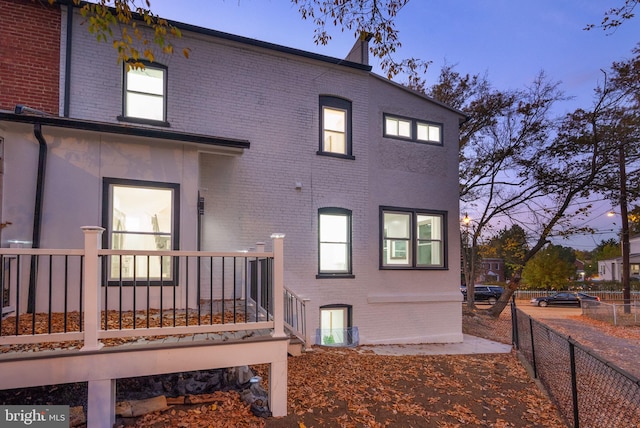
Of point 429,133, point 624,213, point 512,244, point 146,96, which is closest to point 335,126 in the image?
point 429,133

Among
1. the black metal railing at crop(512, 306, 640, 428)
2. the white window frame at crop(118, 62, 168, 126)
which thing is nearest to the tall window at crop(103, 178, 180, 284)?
the white window frame at crop(118, 62, 168, 126)

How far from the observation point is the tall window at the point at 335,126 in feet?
33.1

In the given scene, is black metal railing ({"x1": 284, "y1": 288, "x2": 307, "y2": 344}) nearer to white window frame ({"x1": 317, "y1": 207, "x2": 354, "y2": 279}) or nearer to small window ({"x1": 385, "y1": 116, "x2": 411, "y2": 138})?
white window frame ({"x1": 317, "y1": 207, "x2": 354, "y2": 279})

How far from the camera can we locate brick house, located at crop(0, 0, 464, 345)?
→ 21.5 ft

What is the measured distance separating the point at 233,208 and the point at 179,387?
4.60 m

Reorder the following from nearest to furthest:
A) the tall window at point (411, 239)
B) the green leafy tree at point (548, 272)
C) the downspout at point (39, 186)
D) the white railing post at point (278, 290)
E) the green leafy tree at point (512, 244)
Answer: the white railing post at point (278, 290) → the downspout at point (39, 186) → the tall window at point (411, 239) → the green leafy tree at point (512, 244) → the green leafy tree at point (548, 272)

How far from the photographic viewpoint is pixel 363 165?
405 inches

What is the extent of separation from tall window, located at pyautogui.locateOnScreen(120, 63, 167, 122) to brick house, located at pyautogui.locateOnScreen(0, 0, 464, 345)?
3 cm

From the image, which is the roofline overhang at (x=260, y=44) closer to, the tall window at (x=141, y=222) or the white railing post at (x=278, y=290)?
the tall window at (x=141, y=222)

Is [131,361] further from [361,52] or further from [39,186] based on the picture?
[361,52]

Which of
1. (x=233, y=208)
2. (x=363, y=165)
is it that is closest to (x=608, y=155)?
(x=363, y=165)

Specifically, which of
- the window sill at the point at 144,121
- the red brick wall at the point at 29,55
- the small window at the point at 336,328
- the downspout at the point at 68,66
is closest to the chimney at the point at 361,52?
the window sill at the point at 144,121

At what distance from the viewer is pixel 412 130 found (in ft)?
36.7

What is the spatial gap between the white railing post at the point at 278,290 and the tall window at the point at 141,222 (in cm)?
283
